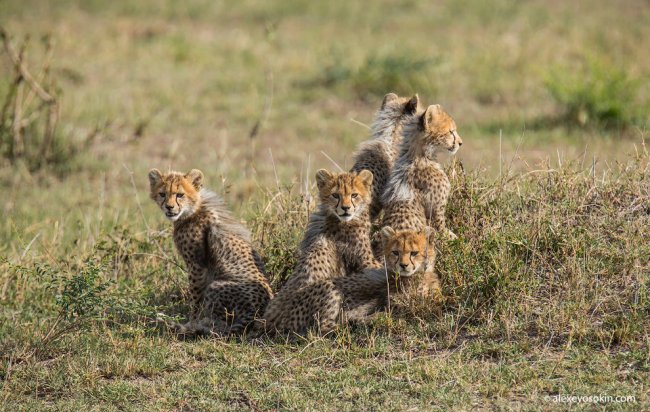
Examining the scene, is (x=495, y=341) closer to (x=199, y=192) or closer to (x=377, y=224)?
(x=377, y=224)

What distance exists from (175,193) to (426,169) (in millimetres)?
1486

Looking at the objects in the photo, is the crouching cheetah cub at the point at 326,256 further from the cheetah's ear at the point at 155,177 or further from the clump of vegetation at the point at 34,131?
the clump of vegetation at the point at 34,131

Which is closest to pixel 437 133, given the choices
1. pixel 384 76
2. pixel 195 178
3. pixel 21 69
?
pixel 195 178

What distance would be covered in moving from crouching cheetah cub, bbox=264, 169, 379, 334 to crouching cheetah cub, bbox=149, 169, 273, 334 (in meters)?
0.22

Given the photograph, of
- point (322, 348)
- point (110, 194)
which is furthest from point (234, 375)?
point (110, 194)

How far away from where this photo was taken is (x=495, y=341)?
5406mm

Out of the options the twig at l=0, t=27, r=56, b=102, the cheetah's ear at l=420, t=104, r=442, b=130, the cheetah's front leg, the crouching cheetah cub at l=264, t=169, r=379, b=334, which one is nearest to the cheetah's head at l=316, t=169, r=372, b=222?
the crouching cheetah cub at l=264, t=169, r=379, b=334

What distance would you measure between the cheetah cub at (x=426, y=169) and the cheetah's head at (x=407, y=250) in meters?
0.40

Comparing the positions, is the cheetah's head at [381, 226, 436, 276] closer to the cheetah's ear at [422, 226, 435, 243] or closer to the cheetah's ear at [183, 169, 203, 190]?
the cheetah's ear at [422, 226, 435, 243]

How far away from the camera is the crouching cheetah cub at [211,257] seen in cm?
585

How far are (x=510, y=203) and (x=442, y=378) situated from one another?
1.56 meters

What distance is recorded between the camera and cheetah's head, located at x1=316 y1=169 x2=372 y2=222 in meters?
5.69

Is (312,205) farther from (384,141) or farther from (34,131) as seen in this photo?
(34,131)

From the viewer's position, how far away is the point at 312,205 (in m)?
6.65
